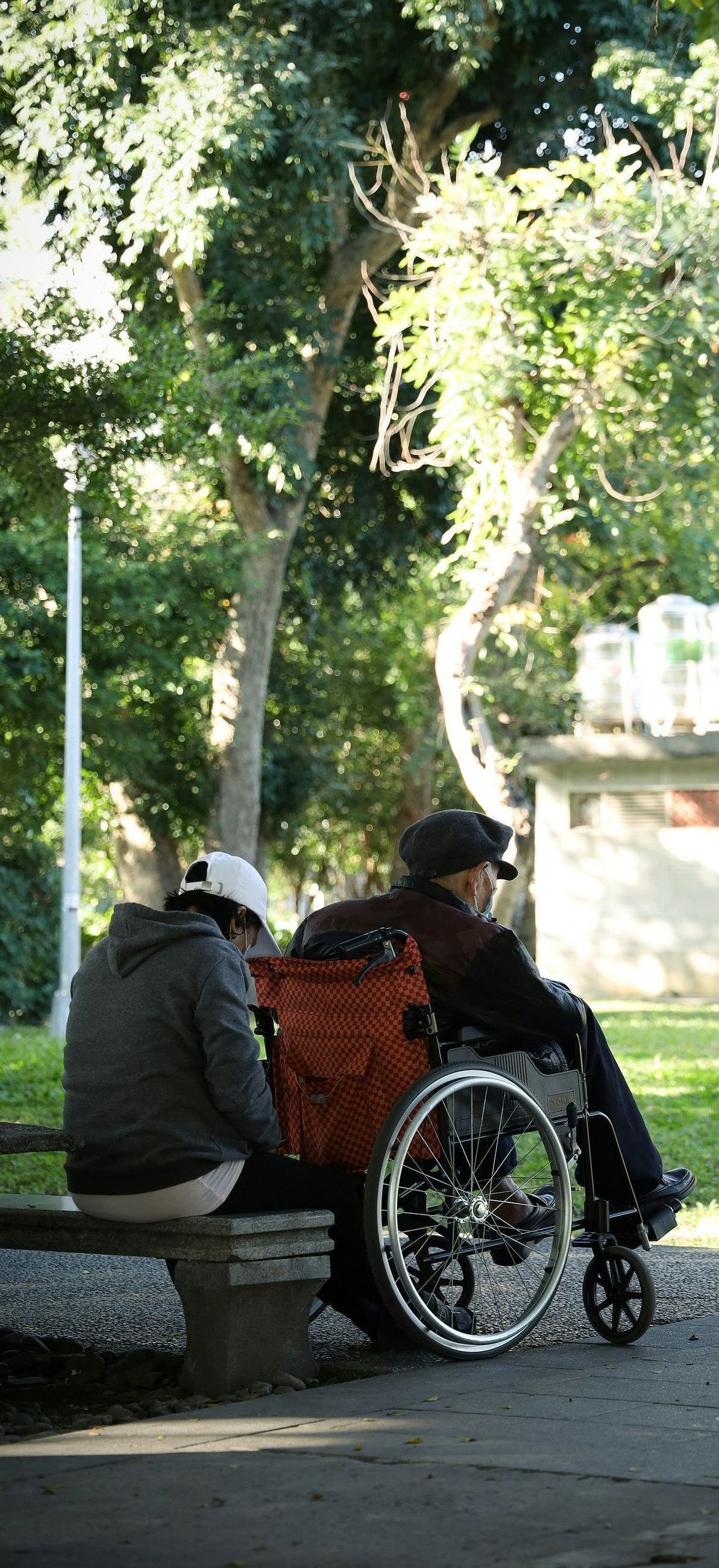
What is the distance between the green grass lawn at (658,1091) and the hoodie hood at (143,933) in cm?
393

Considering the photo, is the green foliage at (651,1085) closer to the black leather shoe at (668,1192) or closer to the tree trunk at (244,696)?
the black leather shoe at (668,1192)

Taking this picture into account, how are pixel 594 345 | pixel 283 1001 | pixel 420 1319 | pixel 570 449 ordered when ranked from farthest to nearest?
1. pixel 570 449
2. pixel 594 345
3. pixel 283 1001
4. pixel 420 1319

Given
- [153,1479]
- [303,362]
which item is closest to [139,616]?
[303,362]

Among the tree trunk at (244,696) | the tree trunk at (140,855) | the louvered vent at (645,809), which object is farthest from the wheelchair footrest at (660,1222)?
the louvered vent at (645,809)

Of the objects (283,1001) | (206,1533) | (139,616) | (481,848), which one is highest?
(139,616)

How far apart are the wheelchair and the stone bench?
22cm

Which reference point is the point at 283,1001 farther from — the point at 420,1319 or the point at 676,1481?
the point at 676,1481

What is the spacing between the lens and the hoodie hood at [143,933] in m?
4.99

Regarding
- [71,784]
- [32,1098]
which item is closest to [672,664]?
[71,784]

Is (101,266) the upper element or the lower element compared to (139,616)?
upper

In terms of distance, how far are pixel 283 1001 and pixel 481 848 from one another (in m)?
0.72

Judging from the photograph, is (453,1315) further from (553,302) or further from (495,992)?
(553,302)

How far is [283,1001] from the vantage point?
5.53 meters

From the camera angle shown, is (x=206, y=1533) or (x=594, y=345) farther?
(x=594, y=345)
